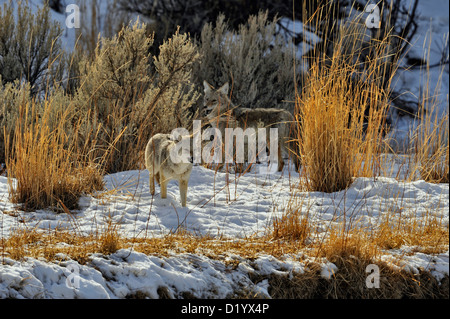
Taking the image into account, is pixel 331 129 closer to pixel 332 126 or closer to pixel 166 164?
pixel 332 126

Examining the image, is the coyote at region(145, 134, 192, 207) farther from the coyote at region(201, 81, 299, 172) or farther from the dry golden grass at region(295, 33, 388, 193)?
the coyote at region(201, 81, 299, 172)

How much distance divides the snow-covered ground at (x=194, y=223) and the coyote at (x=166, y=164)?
177 millimetres

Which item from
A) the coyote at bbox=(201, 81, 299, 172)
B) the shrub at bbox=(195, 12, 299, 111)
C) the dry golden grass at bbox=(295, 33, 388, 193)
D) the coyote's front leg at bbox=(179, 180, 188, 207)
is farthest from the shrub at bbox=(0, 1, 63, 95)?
the dry golden grass at bbox=(295, 33, 388, 193)

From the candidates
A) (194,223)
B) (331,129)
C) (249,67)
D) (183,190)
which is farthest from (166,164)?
(249,67)

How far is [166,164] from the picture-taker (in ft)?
15.1

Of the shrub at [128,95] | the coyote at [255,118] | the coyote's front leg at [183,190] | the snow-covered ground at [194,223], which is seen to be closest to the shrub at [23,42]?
the shrub at [128,95]

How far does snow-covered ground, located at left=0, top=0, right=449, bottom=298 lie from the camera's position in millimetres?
2898

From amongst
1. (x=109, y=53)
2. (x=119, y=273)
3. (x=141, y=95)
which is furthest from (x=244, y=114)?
(x=119, y=273)

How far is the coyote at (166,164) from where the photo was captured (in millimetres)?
4551

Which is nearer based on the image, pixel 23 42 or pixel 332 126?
pixel 332 126

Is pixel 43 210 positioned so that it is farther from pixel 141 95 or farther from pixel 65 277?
pixel 141 95

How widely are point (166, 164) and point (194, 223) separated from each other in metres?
0.61
